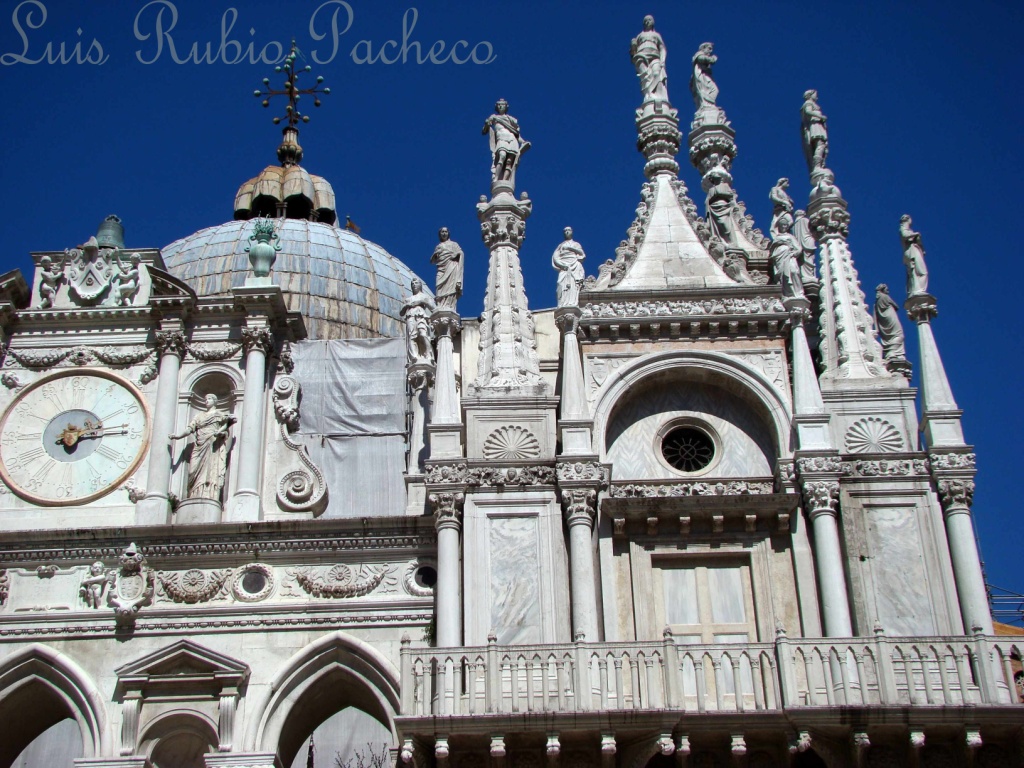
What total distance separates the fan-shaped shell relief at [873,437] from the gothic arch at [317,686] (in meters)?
6.67

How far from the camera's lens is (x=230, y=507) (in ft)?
65.7

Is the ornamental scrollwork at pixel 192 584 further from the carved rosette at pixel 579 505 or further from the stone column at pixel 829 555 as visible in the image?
the stone column at pixel 829 555

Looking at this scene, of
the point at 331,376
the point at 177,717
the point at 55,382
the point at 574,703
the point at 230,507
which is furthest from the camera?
the point at 331,376

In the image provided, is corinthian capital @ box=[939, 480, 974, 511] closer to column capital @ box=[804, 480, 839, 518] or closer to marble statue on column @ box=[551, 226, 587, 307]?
column capital @ box=[804, 480, 839, 518]

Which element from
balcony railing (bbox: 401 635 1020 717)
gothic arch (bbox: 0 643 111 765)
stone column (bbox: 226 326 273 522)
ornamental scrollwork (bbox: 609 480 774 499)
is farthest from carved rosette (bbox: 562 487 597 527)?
gothic arch (bbox: 0 643 111 765)

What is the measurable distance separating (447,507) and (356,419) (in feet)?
13.2

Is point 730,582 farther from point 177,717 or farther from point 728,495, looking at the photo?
point 177,717

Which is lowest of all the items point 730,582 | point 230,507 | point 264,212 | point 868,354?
point 730,582

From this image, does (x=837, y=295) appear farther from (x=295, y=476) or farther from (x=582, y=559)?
(x=295, y=476)

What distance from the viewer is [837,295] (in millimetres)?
21344

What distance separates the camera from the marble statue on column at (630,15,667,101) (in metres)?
23.8

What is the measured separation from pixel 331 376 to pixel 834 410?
757 centimetres

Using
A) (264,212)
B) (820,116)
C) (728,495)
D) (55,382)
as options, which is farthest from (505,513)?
(264,212)

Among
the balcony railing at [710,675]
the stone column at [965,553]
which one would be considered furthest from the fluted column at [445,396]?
the stone column at [965,553]
